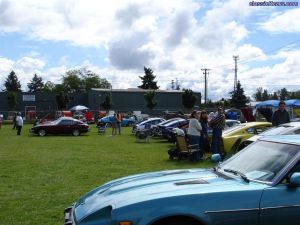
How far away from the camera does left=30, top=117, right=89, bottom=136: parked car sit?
123 feet

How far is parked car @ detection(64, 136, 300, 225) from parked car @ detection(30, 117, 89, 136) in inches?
1295

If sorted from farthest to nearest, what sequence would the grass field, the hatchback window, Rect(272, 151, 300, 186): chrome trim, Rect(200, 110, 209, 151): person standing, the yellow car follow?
1. the hatchback window
2. Rect(200, 110, 209, 151): person standing
3. the yellow car
4. the grass field
5. Rect(272, 151, 300, 186): chrome trim

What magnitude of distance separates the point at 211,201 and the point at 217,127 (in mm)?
12890

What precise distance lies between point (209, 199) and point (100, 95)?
8620 centimetres

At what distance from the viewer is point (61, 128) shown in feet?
125

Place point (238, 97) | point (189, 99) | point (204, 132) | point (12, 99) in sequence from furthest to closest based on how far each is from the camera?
point (12, 99)
point (189, 99)
point (238, 97)
point (204, 132)

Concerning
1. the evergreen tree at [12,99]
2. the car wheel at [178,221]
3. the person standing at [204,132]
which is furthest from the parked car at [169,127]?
the evergreen tree at [12,99]

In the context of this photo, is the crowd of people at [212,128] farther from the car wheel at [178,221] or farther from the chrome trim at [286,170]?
the car wheel at [178,221]

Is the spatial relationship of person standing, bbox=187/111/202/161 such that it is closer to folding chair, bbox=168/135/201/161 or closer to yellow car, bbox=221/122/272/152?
folding chair, bbox=168/135/201/161

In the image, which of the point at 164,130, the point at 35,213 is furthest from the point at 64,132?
the point at 35,213

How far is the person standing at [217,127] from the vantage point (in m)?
17.3

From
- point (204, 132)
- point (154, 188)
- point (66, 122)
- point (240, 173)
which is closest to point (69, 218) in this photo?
point (154, 188)

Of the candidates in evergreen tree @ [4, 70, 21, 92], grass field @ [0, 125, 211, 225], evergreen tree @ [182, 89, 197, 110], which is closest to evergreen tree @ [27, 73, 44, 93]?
evergreen tree @ [4, 70, 21, 92]

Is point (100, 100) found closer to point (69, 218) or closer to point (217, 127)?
point (217, 127)
